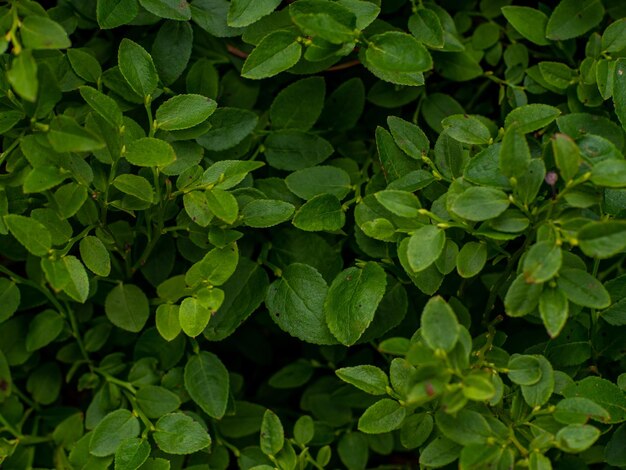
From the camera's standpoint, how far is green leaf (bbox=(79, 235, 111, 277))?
1299mm

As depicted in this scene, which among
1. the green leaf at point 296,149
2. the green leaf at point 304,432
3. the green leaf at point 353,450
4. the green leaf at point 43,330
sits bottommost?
the green leaf at point 353,450

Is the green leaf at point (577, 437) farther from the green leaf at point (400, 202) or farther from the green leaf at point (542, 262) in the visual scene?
the green leaf at point (400, 202)

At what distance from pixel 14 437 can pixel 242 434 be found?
1.45ft

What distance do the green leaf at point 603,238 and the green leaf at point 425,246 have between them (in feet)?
0.70

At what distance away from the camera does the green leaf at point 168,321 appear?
4.48 feet

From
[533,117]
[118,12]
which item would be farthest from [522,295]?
[118,12]

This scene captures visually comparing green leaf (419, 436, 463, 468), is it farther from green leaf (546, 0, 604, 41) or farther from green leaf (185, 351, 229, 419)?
green leaf (546, 0, 604, 41)

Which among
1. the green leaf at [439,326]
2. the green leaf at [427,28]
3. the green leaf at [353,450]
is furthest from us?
the green leaf at [353,450]

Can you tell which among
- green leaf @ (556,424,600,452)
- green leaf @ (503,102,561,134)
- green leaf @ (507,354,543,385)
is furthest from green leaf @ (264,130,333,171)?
green leaf @ (556,424,600,452)

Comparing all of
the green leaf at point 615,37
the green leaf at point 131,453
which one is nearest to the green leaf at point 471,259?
the green leaf at point 615,37

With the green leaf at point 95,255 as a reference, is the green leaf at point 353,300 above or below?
below

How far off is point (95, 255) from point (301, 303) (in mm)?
380

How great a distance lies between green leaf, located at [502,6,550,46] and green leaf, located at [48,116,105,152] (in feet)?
2.79

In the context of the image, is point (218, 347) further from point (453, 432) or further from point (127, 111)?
point (453, 432)
